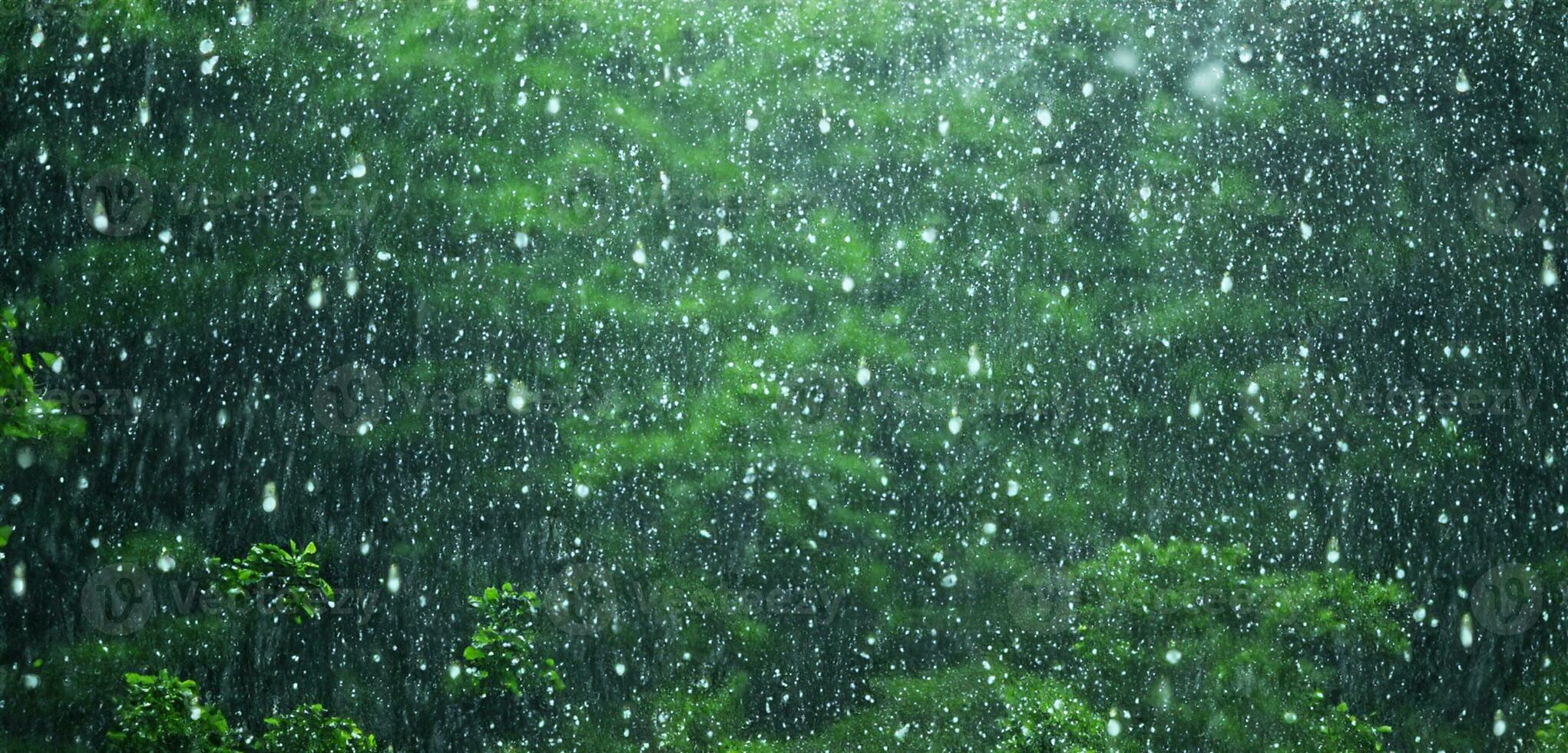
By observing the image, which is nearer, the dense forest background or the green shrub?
the green shrub

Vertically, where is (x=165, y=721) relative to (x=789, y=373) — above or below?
below

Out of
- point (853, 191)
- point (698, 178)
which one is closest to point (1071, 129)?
point (853, 191)

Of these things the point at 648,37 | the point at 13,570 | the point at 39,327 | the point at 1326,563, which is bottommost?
the point at 1326,563

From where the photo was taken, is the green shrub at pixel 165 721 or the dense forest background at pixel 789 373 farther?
the dense forest background at pixel 789 373

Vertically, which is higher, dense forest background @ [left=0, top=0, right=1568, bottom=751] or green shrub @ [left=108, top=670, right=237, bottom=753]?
dense forest background @ [left=0, top=0, right=1568, bottom=751]

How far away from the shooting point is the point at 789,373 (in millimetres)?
2822

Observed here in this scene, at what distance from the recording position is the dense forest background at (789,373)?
2684 millimetres

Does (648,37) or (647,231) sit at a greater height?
(648,37)

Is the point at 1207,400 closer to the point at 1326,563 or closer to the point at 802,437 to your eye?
the point at 1326,563

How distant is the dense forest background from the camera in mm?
2684

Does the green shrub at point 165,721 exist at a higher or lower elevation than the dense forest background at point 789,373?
lower

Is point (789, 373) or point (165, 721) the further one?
point (789, 373)

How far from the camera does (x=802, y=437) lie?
2789mm

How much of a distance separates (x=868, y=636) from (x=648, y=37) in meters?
1.51
